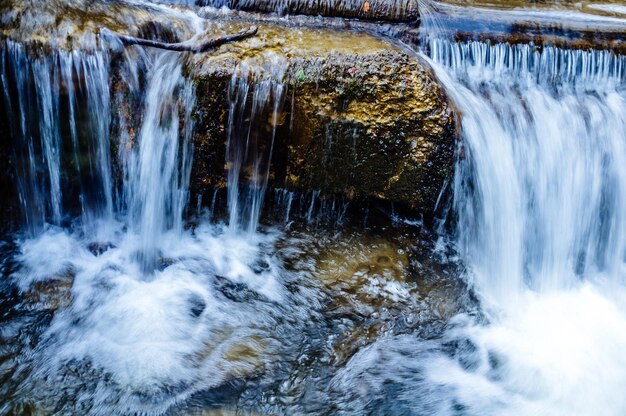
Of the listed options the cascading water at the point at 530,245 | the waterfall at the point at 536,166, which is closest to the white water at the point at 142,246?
the cascading water at the point at 530,245

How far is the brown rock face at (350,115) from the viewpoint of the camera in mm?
4172

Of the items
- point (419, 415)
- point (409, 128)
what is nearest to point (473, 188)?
point (409, 128)

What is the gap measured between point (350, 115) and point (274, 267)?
1484 millimetres

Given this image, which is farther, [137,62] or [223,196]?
[223,196]

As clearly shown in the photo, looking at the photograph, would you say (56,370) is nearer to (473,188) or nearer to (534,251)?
(473,188)

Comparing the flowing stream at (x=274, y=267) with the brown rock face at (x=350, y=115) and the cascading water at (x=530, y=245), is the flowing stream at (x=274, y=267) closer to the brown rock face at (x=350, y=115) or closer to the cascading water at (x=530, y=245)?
the cascading water at (x=530, y=245)

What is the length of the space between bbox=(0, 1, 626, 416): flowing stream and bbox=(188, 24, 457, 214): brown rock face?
0.13 metres

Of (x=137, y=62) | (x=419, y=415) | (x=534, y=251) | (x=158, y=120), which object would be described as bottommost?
(x=419, y=415)

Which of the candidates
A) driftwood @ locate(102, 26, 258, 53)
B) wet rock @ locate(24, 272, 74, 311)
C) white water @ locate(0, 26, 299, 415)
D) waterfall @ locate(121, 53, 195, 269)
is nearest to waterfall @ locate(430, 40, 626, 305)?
white water @ locate(0, 26, 299, 415)

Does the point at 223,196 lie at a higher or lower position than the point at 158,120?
lower

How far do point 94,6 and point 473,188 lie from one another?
369 cm

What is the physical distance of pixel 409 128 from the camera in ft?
13.7

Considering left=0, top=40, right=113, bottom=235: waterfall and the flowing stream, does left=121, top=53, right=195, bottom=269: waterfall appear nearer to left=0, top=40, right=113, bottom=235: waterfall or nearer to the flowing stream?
the flowing stream

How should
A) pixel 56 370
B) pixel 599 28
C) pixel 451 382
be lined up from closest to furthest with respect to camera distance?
pixel 56 370 < pixel 451 382 < pixel 599 28
